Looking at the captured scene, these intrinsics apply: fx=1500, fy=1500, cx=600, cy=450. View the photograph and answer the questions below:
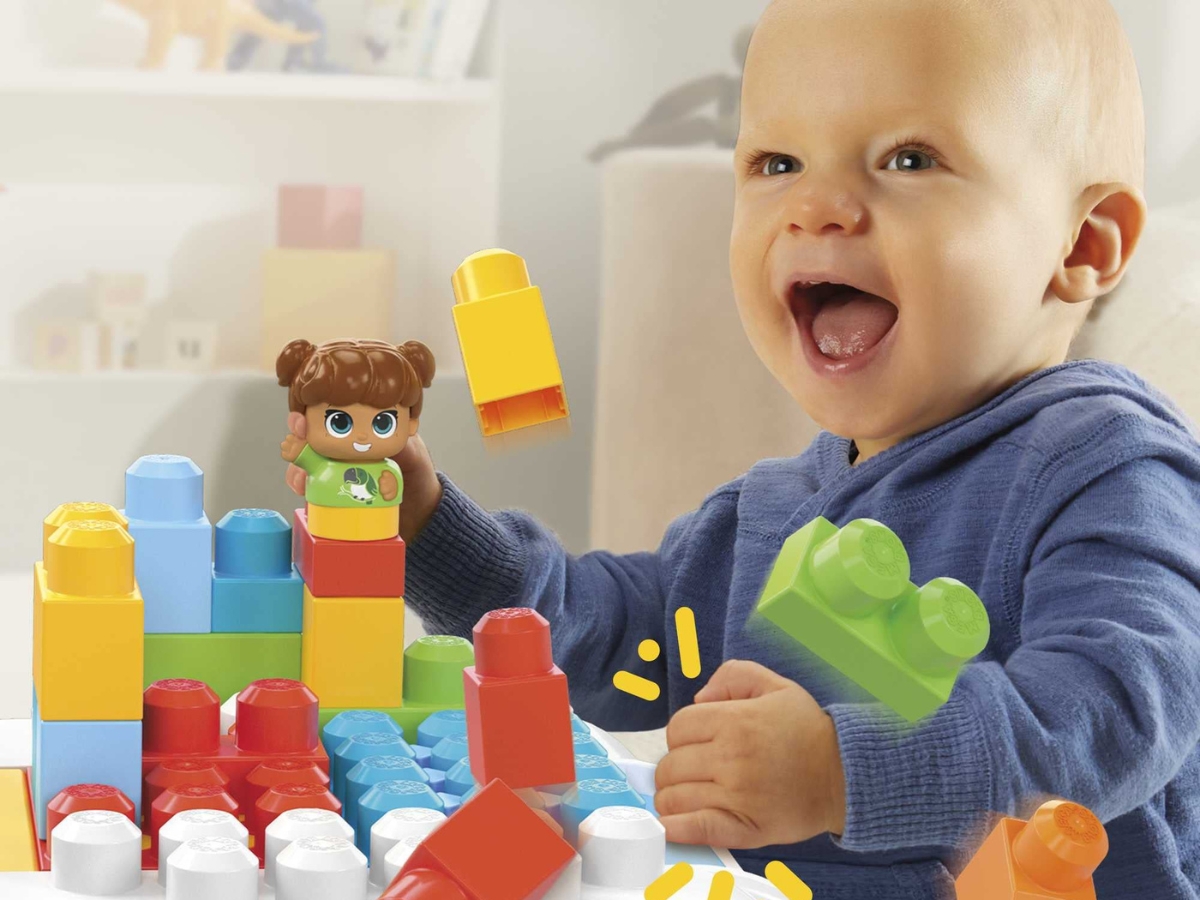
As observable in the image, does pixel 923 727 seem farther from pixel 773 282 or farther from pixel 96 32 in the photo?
pixel 96 32

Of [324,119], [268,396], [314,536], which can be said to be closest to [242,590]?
[314,536]

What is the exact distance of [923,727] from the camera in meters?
0.43

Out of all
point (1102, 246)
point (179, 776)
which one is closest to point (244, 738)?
point (179, 776)

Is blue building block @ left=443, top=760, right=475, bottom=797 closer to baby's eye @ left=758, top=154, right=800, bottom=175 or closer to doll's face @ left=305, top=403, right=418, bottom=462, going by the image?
doll's face @ left=305, top=403, right=418, bottom=462

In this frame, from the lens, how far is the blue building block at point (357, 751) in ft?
1.44

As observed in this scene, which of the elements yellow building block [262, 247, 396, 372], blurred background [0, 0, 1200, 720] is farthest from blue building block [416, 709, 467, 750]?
yellow building block [262, 247, 396, 372]

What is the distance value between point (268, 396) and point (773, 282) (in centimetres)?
109

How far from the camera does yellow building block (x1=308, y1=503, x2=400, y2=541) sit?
465 mm

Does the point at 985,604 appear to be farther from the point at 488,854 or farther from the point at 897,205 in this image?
the point at 488,854

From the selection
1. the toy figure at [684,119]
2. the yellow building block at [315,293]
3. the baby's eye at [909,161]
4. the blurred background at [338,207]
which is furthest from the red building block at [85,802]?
the toy figure at [684,119]

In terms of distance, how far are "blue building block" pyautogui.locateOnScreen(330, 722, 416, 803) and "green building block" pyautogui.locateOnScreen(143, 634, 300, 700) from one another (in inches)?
1.8

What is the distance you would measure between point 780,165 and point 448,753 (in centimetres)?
29

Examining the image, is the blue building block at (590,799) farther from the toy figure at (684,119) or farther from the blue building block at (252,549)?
the toy figure at (684,119)

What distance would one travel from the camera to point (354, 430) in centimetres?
47
